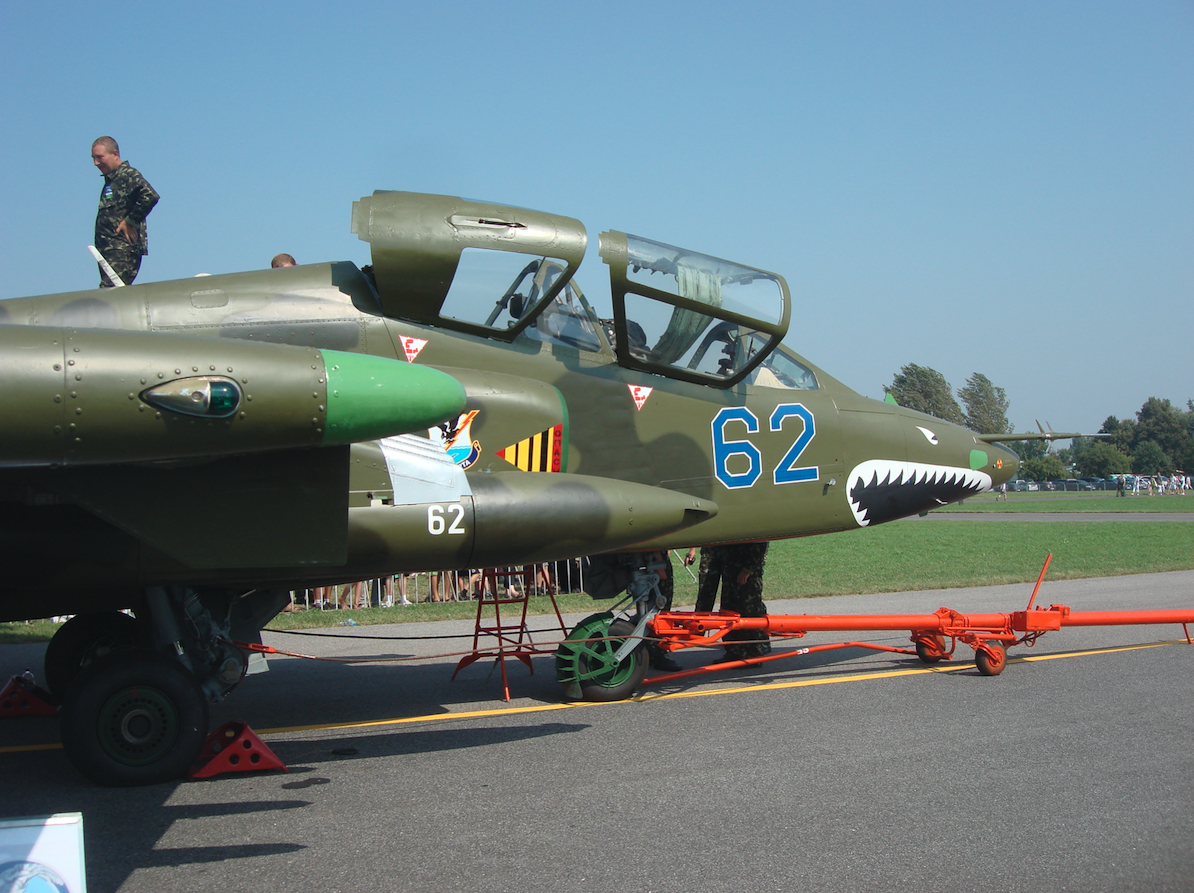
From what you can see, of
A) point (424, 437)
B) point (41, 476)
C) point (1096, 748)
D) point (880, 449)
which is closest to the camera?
point (41, 476)

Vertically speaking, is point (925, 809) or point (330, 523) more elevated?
point (330, 523)

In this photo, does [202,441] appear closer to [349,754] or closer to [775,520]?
[349,754]

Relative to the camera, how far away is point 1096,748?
5.96 metres

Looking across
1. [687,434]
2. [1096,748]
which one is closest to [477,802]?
[687,434]

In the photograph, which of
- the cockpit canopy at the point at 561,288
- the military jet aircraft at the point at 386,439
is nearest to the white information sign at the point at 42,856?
the military jet aircraft at the point at 386,439

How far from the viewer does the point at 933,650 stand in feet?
28.7

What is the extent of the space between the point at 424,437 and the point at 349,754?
7.19ft

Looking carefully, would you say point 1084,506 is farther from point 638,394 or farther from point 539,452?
point 539,452

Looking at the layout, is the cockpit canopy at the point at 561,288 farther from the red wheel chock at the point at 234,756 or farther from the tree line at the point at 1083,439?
the tree line at the point at 1083,439

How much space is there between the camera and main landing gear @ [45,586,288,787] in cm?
535

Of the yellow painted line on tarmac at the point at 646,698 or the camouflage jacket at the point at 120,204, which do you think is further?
the camouflage jacket at the point at 120,204

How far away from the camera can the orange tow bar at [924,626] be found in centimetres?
762

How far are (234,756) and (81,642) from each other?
3.11m

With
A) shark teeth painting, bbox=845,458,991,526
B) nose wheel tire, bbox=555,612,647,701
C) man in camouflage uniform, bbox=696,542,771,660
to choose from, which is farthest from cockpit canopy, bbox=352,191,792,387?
nose wheel tire, bbox=555,612,647,701
